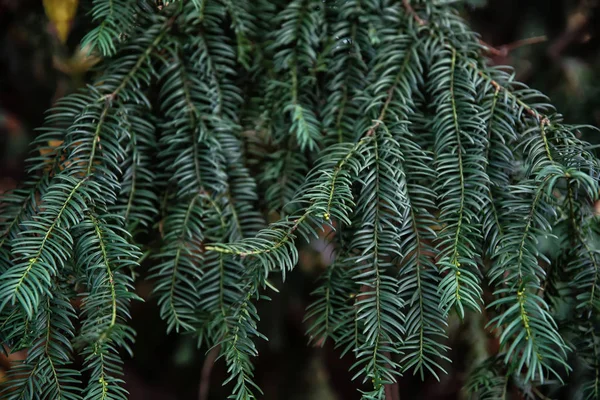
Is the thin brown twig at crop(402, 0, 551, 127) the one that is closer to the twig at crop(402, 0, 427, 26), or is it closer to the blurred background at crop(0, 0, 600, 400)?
the twig at crop(402, 0, 427, 26)

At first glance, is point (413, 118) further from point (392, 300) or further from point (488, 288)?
point (488, 288)

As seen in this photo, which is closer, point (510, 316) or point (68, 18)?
point (510, 316)

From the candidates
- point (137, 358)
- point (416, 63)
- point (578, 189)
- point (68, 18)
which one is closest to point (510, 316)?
point (578, 189)

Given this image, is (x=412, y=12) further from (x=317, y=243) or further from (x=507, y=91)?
(x=317, y=243)

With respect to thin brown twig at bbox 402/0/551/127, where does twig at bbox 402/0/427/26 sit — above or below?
above

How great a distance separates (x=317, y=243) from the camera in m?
1.11

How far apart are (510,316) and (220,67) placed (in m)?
0.43

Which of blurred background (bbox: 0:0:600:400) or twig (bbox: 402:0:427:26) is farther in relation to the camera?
blurred background (bbox: 0:0:600:400)

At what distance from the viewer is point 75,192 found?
0.51 meters

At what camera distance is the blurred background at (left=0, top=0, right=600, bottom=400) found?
85cm

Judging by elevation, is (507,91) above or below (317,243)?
above

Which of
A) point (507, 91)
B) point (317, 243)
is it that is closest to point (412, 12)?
point (507, 91)

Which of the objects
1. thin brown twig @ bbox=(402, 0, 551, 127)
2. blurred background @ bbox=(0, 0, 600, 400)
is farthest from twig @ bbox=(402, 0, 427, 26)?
blurred background @ bbox=(0, 0, 600, 400)

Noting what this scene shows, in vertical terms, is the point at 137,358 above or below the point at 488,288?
below
